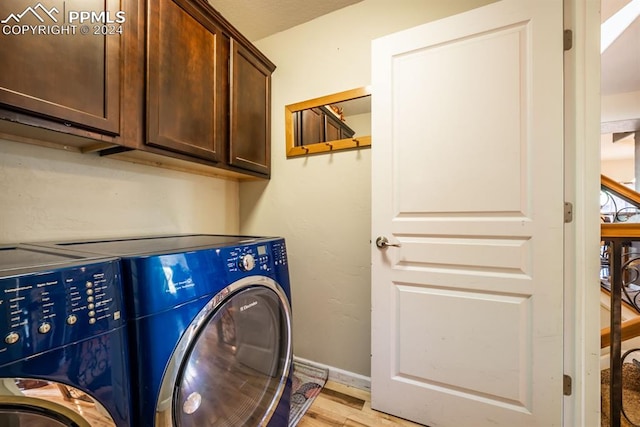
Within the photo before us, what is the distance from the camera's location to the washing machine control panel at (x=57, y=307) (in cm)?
44

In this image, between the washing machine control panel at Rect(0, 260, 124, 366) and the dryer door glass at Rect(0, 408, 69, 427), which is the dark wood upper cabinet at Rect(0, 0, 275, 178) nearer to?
the washing machine control panel at Rect(0, 260, 124, 366)

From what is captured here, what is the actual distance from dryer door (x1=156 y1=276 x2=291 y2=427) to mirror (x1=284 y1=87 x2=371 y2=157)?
1.01 m

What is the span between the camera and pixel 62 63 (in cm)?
87

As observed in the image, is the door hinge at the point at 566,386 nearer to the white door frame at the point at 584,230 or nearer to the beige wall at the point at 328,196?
the white door frame at the point at 584,230

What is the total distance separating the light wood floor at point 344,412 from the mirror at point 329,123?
150 centimetres

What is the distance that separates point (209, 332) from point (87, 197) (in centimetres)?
95

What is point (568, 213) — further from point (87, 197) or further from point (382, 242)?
point (87, 197)

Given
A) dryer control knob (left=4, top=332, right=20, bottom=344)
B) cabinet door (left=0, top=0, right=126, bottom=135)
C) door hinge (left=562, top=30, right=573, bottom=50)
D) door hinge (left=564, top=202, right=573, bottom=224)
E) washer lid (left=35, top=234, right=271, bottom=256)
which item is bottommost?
dryer control knob (left=4, top=332, right=20, bottom=344)

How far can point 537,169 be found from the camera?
3.68 ft

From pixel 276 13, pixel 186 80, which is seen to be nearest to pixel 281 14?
pixel 276 13

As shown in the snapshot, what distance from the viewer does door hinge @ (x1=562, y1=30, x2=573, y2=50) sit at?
1.11 metres

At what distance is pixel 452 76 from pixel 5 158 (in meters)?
1.94

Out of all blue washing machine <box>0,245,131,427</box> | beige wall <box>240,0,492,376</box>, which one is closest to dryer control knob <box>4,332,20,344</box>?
blue washing machine <box>0,245,131,427</box>

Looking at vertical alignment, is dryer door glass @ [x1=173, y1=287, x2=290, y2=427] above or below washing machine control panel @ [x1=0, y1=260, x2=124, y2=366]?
below
